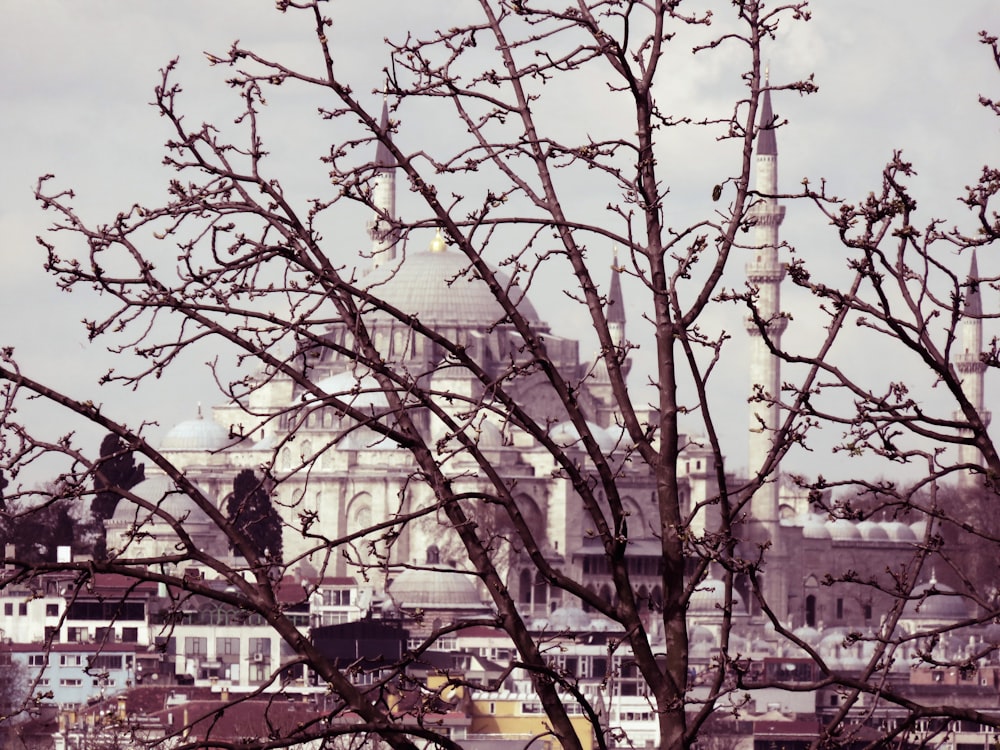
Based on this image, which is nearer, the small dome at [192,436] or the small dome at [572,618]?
the small dome at [572,618]

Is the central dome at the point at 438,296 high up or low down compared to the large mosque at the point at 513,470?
up

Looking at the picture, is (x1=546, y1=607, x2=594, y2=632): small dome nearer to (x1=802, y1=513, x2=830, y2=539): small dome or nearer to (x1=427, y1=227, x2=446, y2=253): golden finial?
(x1=802, y1=513, x2=830, y2=539): small dome

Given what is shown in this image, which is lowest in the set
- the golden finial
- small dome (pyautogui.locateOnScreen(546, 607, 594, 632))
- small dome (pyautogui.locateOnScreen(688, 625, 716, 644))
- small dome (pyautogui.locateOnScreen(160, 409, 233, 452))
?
small dome (pyautogui.locateOnScreen(688, 625, 716, 644))

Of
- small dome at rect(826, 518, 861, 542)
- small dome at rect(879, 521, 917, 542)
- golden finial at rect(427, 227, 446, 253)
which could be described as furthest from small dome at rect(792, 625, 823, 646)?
golden finial at rect(427, 227, 446, 253)

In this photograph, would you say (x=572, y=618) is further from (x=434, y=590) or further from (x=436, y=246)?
(x=436, y=246)

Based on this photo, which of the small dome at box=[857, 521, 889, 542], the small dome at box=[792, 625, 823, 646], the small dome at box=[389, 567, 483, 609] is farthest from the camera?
the small dome at box=[857, 521, 889, 542]

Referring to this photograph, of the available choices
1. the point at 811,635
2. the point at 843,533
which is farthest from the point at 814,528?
the point at 811,635

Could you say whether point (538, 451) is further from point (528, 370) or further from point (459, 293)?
point (528, 370)

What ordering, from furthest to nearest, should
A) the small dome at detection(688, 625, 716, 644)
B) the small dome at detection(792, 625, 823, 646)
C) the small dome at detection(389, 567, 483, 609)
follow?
the small dome at detection(389, 567, 483, 609)
the small dome at detection(688, 625, 716, 644)
the small dome at detection(792, 625, 823, 646)

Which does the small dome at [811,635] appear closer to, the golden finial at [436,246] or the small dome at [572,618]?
the small dome at [572,618]

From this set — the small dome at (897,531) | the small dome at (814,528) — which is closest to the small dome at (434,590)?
the small dome at (814,528)

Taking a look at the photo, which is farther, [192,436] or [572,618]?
[192,436]

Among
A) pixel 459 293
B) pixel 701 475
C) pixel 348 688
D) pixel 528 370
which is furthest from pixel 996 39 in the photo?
pixel 459 293

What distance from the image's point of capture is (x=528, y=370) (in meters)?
6.37
